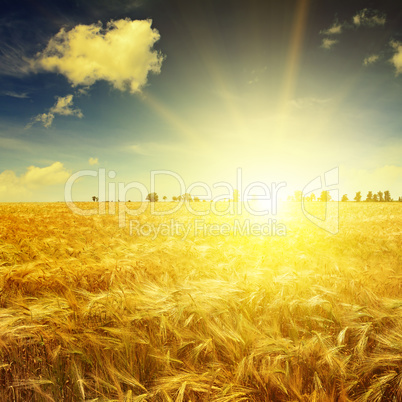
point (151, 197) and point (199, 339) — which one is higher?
point (151, 197)

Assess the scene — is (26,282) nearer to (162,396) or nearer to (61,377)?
(61,377)

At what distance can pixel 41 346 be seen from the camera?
1703 millimetres

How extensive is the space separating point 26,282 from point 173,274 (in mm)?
1850

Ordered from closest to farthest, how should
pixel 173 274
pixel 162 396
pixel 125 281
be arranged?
pixel 162 396 → pixel 125 281 → pixel 173 274

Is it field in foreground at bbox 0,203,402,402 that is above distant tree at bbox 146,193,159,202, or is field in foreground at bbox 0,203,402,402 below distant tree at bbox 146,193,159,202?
below

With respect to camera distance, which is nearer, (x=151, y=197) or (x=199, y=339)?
(x=199, y=339)

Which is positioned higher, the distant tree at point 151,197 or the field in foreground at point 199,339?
the distant tree at point 151,197

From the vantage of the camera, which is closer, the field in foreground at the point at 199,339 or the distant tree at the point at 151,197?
the field in foreground at the point at 199,339

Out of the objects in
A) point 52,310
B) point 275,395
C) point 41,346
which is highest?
point 52,310

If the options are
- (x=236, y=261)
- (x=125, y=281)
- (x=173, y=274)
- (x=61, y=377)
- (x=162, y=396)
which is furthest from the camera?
(x=236, y=261)

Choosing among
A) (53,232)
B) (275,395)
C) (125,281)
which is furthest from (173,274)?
(53,232)

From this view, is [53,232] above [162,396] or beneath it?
above

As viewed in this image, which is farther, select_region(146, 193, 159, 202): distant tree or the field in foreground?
select_region(146, 193, 159, 202): distant tree

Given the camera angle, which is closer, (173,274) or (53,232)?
(173,274)
